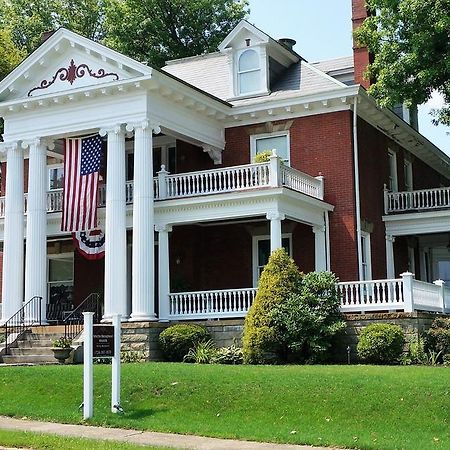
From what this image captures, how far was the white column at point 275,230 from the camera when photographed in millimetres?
24391

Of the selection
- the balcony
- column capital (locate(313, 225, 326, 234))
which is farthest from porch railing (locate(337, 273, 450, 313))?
the balcony

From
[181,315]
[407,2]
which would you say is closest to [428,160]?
[407,2]

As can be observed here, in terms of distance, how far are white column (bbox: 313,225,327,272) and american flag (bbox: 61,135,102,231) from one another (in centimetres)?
711

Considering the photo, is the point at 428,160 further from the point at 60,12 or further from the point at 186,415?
the point at 60,12

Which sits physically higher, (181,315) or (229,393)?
(181,315)

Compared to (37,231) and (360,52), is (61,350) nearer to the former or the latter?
(37,231)

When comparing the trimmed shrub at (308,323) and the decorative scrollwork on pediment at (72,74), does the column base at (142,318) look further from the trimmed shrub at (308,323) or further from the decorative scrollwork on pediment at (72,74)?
the decorative scrollwork on pediment at (72,74)

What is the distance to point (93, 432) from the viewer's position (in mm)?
14469

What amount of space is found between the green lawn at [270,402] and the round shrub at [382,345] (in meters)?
1.81

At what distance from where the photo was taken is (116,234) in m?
25.3

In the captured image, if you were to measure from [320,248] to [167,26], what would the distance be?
25.9m

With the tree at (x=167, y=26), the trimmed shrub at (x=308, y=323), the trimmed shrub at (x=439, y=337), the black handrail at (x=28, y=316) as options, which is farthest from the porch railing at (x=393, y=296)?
the tree at (x=167, y=26)

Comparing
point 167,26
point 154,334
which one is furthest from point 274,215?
point 167,26

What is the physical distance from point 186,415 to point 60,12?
41.1 m
